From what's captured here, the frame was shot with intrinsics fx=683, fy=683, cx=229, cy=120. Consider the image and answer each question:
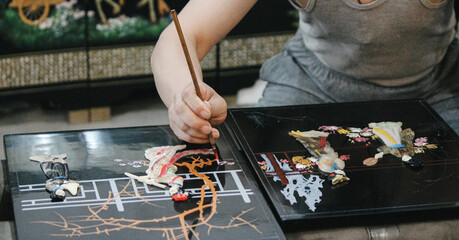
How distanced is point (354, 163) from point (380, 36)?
42 centimetres

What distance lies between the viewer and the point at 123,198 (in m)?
0.97

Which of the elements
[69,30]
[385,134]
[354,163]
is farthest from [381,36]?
[69,30]

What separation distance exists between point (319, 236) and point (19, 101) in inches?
74.7

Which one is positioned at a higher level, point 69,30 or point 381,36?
point 381,36

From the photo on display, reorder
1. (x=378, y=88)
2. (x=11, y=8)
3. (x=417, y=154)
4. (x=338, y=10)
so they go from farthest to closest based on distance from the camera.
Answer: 1. (x=11, y=8)
2. (x=378, y=88)
3. (x=338, y=10)
4. (x=417, y=154)

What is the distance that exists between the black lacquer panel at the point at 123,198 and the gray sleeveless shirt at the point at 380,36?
16.0 inches

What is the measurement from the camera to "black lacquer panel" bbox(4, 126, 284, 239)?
89 cm

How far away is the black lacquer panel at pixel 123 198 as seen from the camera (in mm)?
886

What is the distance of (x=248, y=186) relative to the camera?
102 cm

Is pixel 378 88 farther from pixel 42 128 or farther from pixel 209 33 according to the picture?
pixel 42 128

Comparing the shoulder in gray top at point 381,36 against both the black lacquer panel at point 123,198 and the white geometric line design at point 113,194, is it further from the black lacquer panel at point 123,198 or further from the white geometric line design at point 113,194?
the white geometric line design at point 113,194

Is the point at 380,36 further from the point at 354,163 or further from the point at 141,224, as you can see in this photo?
the point at 141,224

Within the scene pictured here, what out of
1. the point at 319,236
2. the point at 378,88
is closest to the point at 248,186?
the point at 319,236

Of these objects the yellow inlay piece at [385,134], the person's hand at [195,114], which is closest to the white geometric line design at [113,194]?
the person's hand at [195,114]
